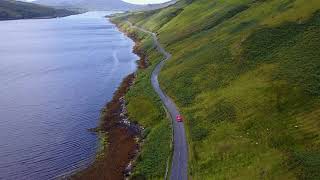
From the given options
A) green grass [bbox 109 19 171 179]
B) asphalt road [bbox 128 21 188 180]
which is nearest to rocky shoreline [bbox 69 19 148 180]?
green grass [bbox 109 19 171 179]

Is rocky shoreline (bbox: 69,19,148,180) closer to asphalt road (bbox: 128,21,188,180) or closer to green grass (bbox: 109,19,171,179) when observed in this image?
green grass (bbox: 109,19,171,179)

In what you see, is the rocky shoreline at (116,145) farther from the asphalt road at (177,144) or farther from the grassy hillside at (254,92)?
the grassy hillside at (254,92)

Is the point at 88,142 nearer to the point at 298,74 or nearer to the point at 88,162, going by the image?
the point at 88,162

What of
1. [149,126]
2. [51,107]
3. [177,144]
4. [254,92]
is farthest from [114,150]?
[51,107]

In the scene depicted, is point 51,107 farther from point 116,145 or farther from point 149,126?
point 116,145

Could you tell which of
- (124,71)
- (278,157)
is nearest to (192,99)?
(278,157)

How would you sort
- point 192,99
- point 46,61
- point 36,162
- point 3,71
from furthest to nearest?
point 46,61 < point 3,71 < point 192,99 < point 36,162

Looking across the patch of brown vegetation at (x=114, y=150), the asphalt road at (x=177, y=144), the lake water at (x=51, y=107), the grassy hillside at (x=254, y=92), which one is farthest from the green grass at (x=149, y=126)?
the lake water at (x=51, y=107)
